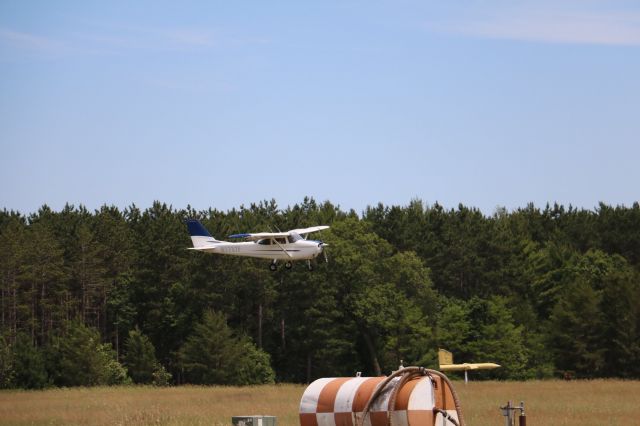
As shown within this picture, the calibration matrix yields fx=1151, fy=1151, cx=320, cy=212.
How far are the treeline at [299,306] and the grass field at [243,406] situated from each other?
923 inches

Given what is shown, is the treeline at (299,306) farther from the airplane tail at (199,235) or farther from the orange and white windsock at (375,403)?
the orange and white windsock at (375,403)

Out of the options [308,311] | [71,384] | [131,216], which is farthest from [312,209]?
[71,384]

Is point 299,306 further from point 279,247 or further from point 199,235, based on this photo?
point 279,247

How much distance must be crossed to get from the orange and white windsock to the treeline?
64.9 meters

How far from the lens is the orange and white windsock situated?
52.2 feet

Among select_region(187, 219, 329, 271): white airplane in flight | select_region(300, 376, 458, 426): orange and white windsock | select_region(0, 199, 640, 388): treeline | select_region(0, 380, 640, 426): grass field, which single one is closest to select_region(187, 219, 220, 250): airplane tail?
select_region(187, 219, 329, 271): white airplane in flight

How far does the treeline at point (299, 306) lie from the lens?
8644 cm

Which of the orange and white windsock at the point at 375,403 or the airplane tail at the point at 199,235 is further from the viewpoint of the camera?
the airplane tail at the point at 199,235

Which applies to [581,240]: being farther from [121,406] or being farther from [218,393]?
[121,406]

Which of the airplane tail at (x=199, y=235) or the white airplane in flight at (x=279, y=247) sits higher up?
the airplane tail at (x=199, y=235)

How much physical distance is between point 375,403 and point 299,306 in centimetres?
7791

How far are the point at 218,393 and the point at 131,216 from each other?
7597cm

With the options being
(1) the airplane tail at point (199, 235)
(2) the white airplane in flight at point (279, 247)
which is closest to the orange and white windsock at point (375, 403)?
(2) the white airplane in flight at point (279, 247)

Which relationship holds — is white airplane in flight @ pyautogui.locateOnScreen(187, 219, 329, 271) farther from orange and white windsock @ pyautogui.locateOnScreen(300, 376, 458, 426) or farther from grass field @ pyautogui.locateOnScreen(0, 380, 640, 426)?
orange and white windsock @ pyautogui.locateOnScreen(300, 376, 458, 426)
